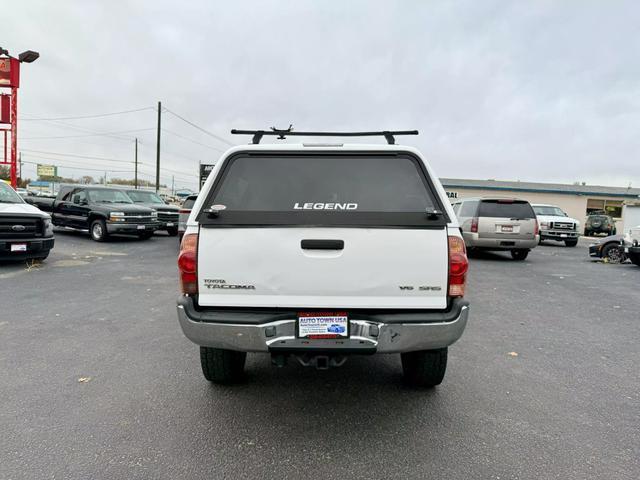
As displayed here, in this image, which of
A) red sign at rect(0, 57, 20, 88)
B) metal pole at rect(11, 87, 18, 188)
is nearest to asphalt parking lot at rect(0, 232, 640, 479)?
metal pole at rect(11, 87, 18, 188)

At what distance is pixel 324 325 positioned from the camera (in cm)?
270

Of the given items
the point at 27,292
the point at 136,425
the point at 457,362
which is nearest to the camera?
the point at 136,425

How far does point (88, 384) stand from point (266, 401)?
158cm

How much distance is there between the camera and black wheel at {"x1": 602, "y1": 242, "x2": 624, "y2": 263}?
1244cm

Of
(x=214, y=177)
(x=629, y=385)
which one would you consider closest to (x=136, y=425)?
(x=214, y=177)

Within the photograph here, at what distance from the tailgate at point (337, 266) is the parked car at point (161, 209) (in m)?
14.3

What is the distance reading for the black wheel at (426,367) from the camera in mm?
3287

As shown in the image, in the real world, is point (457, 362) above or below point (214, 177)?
below

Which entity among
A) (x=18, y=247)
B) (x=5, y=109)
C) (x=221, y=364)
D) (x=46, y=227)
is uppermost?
(x=5, y=109)

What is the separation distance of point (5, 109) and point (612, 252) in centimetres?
2305

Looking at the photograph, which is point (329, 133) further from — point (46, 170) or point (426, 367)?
point (46, 170)

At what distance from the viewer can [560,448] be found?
2.69 m

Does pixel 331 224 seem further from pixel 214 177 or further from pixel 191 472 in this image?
pixel 191 472

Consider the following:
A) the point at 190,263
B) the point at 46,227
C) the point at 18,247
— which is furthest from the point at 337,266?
the point at 46,227
